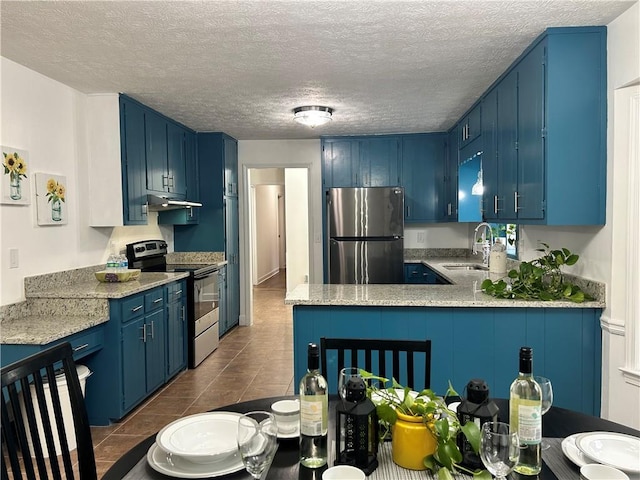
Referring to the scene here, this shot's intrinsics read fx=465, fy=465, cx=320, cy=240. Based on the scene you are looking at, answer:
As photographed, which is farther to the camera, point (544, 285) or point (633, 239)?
point (544, 285)

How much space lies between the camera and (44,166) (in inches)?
131

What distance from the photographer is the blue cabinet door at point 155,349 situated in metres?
3.65

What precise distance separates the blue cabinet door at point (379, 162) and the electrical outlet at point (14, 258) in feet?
12.0

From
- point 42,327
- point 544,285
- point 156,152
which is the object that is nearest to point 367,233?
point 156,152

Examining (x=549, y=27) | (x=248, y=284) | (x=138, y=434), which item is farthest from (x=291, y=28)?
→ (x=248, y=284)

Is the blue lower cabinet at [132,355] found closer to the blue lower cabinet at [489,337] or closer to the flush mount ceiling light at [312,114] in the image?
the blue lower cabinet at [489,337]

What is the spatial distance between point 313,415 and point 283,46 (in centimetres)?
226

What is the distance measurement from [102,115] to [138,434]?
248 cm

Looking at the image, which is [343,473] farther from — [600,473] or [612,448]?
[612,448]

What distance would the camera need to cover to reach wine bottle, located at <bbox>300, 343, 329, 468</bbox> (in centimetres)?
113

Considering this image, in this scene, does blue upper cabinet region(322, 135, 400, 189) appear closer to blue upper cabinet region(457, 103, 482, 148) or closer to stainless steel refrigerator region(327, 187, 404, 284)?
stainless steel refrigerator region(327, 187, 404, 284)

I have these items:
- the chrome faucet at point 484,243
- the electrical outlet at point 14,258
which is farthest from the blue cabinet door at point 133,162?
the chrome faucet at point 484,243

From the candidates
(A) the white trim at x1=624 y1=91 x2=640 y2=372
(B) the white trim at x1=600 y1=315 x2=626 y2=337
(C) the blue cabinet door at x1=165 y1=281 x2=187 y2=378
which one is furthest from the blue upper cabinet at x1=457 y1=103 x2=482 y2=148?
(C) the blue cabinet door at x1=165 y1=281 x2=187 y2=378

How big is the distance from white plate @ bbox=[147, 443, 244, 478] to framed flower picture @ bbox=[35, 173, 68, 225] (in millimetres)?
2615
